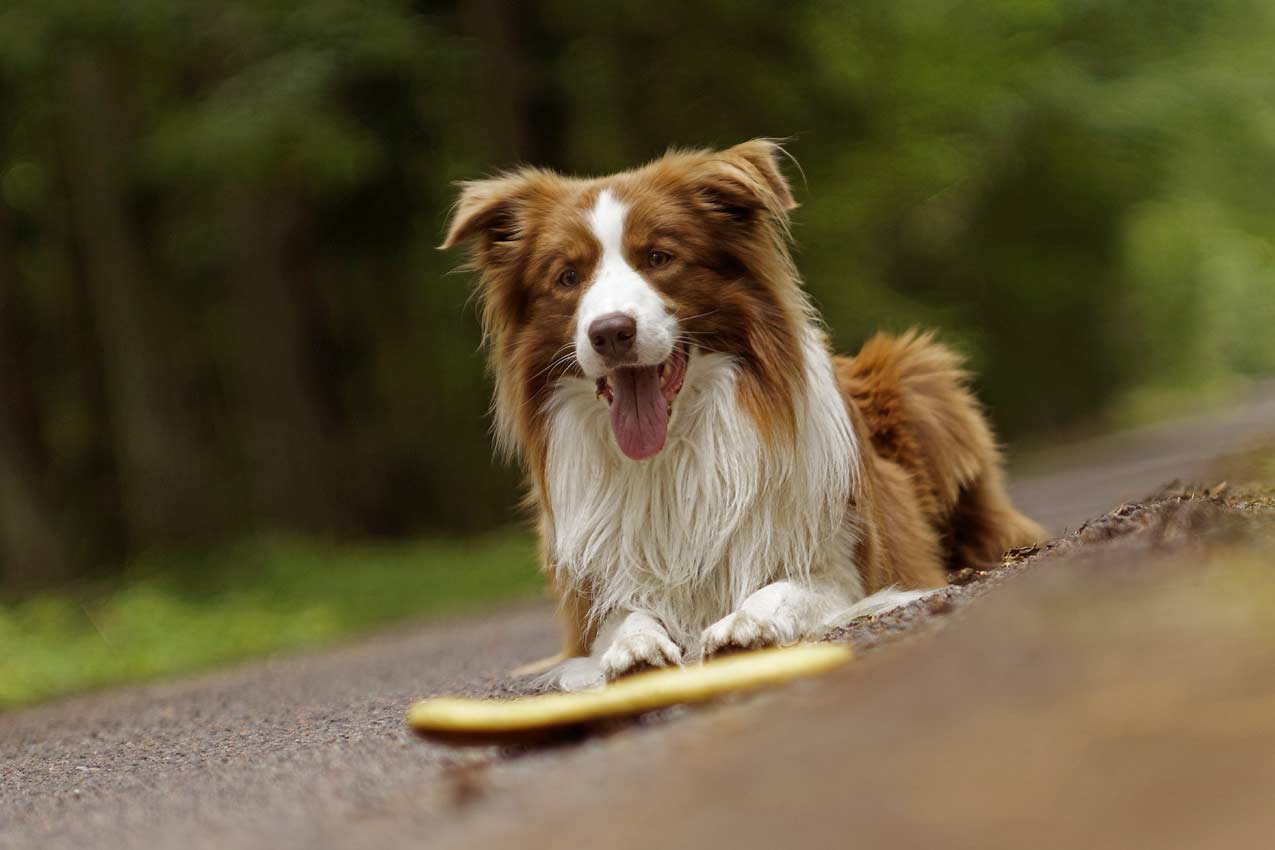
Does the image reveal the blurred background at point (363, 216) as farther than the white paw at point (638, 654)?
Yes

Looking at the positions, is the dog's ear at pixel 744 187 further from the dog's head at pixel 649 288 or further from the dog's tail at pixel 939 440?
the dog's tail at pixel 939 440

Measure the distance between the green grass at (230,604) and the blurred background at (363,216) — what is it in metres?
0.05

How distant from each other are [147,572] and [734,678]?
11959 millimetres

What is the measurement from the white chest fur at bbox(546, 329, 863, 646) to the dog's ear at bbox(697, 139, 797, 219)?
1.94ft

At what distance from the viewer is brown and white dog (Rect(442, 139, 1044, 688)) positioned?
5227 millimetres

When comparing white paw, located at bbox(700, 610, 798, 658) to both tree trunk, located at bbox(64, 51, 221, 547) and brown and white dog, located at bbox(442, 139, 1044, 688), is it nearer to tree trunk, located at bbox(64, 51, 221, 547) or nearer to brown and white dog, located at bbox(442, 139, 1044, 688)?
brown and white dog, located at bbox(442, 139, 1044, 688)

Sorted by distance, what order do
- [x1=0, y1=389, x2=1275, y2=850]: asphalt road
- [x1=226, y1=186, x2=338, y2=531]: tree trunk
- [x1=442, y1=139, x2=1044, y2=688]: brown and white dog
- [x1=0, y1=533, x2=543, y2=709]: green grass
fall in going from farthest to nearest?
[x1=226, y1=186, x2=338, y2=531]: tree trunk, [x1=0, y1=533, x2=543, y2=709]: green grass, [x1=442, y1=139, x2=1044, y2=688]: brown and white dog, [x1=0, y1=389, x2=1275, y2=850]: asphalt road

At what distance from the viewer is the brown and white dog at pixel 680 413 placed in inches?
206

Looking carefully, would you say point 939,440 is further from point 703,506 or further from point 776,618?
point 776,618

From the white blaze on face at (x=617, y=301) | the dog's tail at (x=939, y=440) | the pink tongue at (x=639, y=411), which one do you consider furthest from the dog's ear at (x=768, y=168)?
the dog's tail at (x=939, y=440)

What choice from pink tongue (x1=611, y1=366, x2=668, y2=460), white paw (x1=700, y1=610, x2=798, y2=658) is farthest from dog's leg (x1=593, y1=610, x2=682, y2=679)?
pink tongue (x1=611, y1=366, x2=668, y2=460)

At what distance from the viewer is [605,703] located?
3658 mm

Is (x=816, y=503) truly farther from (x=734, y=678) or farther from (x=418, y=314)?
(x=418, y=314)

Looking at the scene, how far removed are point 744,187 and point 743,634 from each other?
1.69 m
